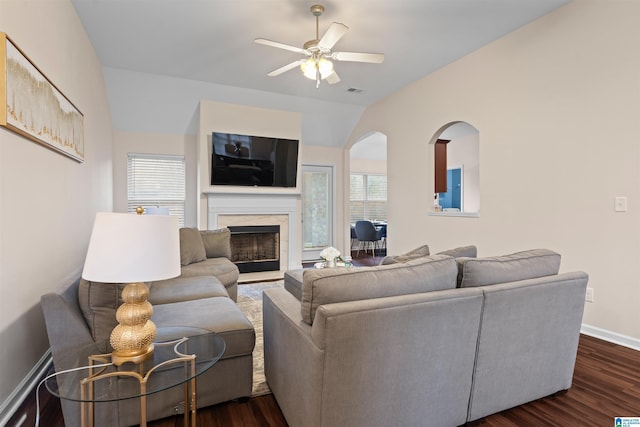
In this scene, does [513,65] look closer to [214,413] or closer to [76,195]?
[214,413]

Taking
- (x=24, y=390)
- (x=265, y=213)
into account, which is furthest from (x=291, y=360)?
(x=265, y=213)

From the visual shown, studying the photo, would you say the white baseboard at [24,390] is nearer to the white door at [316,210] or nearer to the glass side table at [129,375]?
the glass side table at [129,375]

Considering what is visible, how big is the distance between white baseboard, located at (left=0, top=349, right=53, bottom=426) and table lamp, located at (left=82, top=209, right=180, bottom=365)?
0.93 metres

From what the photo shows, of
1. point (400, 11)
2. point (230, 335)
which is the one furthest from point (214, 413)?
point (400, 11)

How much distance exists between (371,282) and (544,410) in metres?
1.31

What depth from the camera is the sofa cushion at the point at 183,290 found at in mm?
2473

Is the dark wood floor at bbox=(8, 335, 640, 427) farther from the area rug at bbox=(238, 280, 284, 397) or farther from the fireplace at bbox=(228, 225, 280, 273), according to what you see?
the fireplace at bbox=(228, 225, 280, 273)

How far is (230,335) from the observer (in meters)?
1.82

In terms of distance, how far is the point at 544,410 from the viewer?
1832 millimetres

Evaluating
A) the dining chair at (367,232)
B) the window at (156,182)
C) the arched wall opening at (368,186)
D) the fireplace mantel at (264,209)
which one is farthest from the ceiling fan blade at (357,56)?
the arched wall opening at (368,186)

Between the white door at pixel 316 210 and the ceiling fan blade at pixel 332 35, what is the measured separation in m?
3.89

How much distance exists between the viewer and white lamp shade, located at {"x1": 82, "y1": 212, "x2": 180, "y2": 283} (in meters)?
1.27

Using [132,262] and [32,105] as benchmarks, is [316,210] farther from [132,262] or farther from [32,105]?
[132,262]

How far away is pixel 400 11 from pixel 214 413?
3.45 meters
